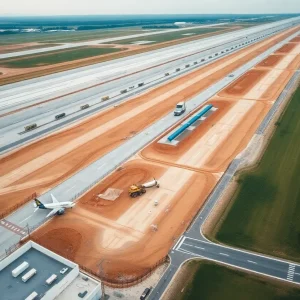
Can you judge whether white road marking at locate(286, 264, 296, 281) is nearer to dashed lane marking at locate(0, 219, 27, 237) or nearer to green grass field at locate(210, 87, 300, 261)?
green grass field at locate(210, 87, 300, 261)

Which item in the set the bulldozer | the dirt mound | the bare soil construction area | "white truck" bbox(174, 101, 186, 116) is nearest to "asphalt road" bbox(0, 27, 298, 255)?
"white truck" bbox(174, 101, 186, 116)

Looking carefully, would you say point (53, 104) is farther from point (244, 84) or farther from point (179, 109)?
point (244, 84)

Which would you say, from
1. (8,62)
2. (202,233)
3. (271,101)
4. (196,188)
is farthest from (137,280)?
(8,62)

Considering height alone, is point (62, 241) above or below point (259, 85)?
above

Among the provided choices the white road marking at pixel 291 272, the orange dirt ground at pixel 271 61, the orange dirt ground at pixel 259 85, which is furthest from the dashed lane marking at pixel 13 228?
the orange dirt ground at pixel 271 61

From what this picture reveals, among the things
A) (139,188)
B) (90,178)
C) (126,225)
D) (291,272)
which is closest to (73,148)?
(90,178)

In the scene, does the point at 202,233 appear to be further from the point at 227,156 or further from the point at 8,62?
the point at 8,62

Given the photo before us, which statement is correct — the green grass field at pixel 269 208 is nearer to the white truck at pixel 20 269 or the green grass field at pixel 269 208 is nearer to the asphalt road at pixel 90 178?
the asphalt road at pixel 90 178
